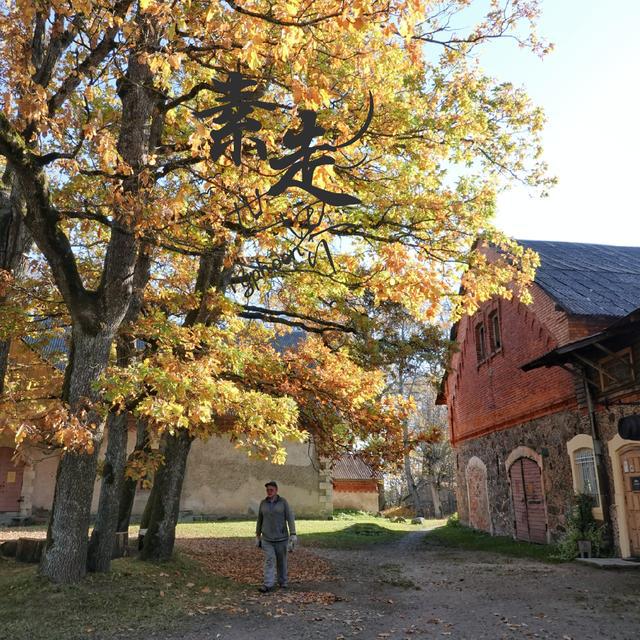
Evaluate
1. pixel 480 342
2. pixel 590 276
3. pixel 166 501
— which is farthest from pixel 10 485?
pixel 590 276

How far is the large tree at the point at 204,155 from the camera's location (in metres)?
6.70

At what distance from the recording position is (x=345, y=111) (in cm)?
765

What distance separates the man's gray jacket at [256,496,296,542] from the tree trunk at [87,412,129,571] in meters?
2.22

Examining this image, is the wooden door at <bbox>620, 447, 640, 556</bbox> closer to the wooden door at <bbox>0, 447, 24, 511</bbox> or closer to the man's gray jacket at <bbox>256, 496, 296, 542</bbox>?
the man's gray jacket at <bbox>256, 496, 296, 542</bbox>

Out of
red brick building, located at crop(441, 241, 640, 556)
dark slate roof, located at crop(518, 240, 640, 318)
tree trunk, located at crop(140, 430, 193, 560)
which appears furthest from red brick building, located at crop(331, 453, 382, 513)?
tree trunk, located at crop(140, 430, 193, 560)

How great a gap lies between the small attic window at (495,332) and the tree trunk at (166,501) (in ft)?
34.9

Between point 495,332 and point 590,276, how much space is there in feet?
12.0

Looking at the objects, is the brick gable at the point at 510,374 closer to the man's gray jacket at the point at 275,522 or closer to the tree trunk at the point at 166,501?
the man's gray jacket at the point at 275,522

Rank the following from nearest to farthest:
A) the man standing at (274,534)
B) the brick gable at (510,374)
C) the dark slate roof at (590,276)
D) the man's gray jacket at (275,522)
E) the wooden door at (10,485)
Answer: the man standing at (274,534) < the man's gray jacket at (275,522) < the dark slate roof at (590,276) < the brick gable at (510,374) < the wooden door at (10,485)

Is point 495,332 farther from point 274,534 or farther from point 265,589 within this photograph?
point 265,589

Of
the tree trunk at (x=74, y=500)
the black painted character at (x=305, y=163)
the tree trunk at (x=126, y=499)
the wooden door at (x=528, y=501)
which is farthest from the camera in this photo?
the wooden door at (x=528, y=501)

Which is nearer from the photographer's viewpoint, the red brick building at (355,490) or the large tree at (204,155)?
the large tree at (204,155)

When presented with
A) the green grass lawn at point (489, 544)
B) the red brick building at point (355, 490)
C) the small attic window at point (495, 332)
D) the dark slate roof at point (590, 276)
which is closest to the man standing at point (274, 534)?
the green grass lawn at point (489, 544)

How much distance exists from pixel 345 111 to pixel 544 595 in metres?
7.48
